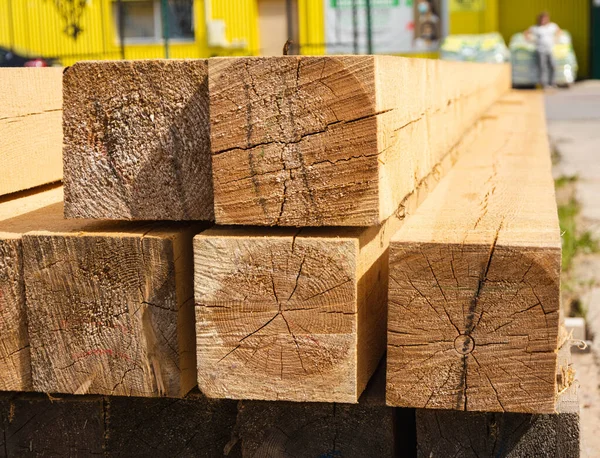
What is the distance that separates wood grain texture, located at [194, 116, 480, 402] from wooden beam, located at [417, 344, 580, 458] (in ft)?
0.82

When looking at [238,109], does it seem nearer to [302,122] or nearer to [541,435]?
[302,122]

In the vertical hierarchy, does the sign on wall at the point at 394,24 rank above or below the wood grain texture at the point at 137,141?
above

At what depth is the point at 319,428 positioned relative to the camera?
2.34m

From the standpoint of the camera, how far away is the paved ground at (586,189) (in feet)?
12.6

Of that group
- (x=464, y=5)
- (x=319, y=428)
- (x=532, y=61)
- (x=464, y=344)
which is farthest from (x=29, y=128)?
(x=464, y=5)

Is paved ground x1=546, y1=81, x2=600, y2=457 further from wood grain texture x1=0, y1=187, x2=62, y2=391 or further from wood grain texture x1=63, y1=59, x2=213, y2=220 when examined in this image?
wood grain texture x1=0, y1=187, x2=62, y2=391

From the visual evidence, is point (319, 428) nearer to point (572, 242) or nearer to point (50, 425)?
point (50, 425)

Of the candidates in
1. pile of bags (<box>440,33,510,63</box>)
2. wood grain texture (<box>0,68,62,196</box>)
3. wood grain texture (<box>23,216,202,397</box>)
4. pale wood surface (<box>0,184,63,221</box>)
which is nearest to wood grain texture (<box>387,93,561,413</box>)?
wood grain texture (<box>23,216,202,397</box>)

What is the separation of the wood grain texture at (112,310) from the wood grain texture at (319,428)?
0.64ft

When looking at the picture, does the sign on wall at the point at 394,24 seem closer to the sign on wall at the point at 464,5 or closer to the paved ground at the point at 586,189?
the sign on wall at the point at 464,5

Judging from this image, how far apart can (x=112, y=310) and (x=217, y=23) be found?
1915cm

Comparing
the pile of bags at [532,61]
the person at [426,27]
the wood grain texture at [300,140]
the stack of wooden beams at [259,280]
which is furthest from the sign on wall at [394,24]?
the wood grain texture at [300,140]

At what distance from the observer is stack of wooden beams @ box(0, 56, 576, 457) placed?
2.08 m

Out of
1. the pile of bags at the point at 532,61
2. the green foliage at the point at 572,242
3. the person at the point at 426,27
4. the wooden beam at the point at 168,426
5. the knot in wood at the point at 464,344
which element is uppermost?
the person at the point at 426,27
